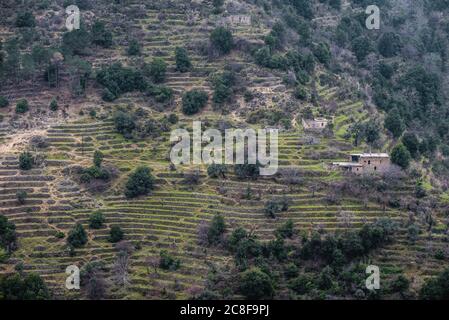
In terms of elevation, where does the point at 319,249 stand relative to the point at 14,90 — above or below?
below

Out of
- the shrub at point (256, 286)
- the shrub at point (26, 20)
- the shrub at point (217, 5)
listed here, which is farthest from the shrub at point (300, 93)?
the shrub at point (26, 20)

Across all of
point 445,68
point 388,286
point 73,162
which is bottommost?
point 388,286

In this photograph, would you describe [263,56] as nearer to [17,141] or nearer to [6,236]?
[17,141]

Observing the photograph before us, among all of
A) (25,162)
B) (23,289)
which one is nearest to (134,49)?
(25,162)

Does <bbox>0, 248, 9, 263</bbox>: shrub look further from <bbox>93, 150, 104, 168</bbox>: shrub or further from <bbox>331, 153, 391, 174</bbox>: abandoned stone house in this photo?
<bbox>331, 153, 391, 174</bbox>: abandoned stone house

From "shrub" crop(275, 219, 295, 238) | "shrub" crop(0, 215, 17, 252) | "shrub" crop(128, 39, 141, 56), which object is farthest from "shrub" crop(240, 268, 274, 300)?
"shrub" crop(128, 39, 141, 56)

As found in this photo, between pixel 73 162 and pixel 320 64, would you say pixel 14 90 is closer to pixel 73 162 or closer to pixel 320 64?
pixel 73 162
